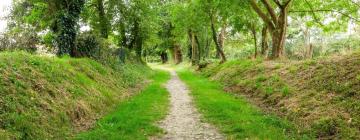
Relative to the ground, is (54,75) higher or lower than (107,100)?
higher

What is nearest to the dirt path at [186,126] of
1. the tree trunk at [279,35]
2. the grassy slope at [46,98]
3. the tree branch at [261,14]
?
the grassy slope at [46,98]

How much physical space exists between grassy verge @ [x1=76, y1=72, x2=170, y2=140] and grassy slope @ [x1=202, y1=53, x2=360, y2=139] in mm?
4132

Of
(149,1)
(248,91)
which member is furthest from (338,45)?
(248,91)

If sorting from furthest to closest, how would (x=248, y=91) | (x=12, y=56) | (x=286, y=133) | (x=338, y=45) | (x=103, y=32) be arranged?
(x=338, y=45)
(x=103, y=32)
(x=248, y=91)
(x=12, y=56)
(x=286, y=133)

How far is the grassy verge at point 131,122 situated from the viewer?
8883mm

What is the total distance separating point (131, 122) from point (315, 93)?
6.24 m

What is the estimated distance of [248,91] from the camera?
55.5 ft

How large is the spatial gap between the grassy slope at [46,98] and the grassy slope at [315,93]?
632cm

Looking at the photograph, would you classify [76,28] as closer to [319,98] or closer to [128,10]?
[319,98]

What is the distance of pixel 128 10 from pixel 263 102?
23.4 m

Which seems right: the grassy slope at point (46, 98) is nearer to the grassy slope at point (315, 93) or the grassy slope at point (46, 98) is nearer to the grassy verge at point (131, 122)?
the grassy verge at point (131, 122)

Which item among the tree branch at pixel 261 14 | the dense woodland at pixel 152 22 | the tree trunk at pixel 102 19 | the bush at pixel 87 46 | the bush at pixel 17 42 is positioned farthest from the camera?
the tree trunk at pixel 102 19

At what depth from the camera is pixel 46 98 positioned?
971 centimetres

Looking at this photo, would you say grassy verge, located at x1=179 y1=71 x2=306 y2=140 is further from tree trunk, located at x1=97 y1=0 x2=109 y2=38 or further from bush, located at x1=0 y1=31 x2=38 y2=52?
tree trunk, located at x1=97 y1=0 x2=109 y2=38
